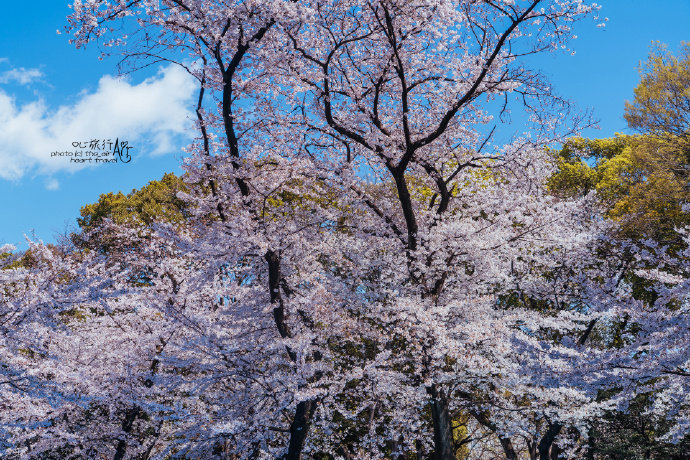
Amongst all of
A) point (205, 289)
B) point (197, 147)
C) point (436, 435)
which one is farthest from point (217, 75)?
point (436, 435)

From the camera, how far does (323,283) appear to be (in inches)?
428

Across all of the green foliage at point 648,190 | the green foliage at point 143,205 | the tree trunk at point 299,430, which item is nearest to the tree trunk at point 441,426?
the tree trunk at point 299,430

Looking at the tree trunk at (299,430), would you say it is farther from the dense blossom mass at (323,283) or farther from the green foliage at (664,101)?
the green foliage at (664,101)

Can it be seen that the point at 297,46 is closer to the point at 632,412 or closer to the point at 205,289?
the point at 205,289

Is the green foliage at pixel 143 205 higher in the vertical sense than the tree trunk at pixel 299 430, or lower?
higher

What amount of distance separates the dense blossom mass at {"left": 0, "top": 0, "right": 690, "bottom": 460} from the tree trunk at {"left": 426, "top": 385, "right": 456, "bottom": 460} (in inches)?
1.7

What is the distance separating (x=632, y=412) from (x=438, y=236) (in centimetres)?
992

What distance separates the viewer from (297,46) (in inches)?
390

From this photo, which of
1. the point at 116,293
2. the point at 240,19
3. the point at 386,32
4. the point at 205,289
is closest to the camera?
the point at 116,293

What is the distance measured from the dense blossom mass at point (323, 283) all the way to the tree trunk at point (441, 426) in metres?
0.04

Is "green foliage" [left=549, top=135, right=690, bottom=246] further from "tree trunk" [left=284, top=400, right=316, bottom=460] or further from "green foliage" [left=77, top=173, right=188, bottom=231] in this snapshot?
"green foliage" [left=77, top=173, right=188, bottom=231]

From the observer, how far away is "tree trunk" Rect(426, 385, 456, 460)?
10.1 metres

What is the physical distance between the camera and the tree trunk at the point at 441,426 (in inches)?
398

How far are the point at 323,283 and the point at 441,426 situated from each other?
3.80 meters
